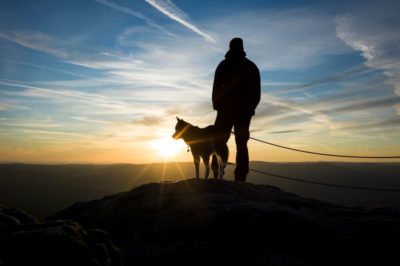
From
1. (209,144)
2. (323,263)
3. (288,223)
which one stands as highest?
(209,144)

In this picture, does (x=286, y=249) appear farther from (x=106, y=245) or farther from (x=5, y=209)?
(x=5, y=209)

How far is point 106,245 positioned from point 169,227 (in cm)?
368

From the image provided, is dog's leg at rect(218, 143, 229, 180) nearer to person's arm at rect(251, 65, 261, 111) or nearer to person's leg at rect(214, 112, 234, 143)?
person's leg at rect(214, 112, 234, 143)

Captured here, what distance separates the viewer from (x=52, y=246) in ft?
10.3

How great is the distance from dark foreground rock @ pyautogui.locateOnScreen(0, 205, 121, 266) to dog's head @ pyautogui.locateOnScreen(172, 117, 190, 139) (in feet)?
38.8

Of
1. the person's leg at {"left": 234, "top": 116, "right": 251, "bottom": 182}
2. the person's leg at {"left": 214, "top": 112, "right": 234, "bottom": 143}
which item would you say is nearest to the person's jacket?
the person's leg at {"left": 214, "top": 112, "right": 234, "bottom": 143}

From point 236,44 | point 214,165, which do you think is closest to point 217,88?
point 236,44

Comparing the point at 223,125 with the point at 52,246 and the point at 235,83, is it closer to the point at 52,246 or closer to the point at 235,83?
the point at 235,83

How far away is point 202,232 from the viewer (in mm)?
7008

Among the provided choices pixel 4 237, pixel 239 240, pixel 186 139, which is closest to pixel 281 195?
pixel 239 240

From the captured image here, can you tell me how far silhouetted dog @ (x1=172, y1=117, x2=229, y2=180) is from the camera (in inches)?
510

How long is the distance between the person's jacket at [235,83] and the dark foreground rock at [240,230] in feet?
12.1

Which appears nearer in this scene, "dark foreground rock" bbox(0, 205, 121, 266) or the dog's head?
"dark foreground rock" bbox(0, 205, 121, 266)

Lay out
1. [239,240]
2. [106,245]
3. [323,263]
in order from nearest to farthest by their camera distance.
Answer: [106,245] → [323,263] → [239,240]
